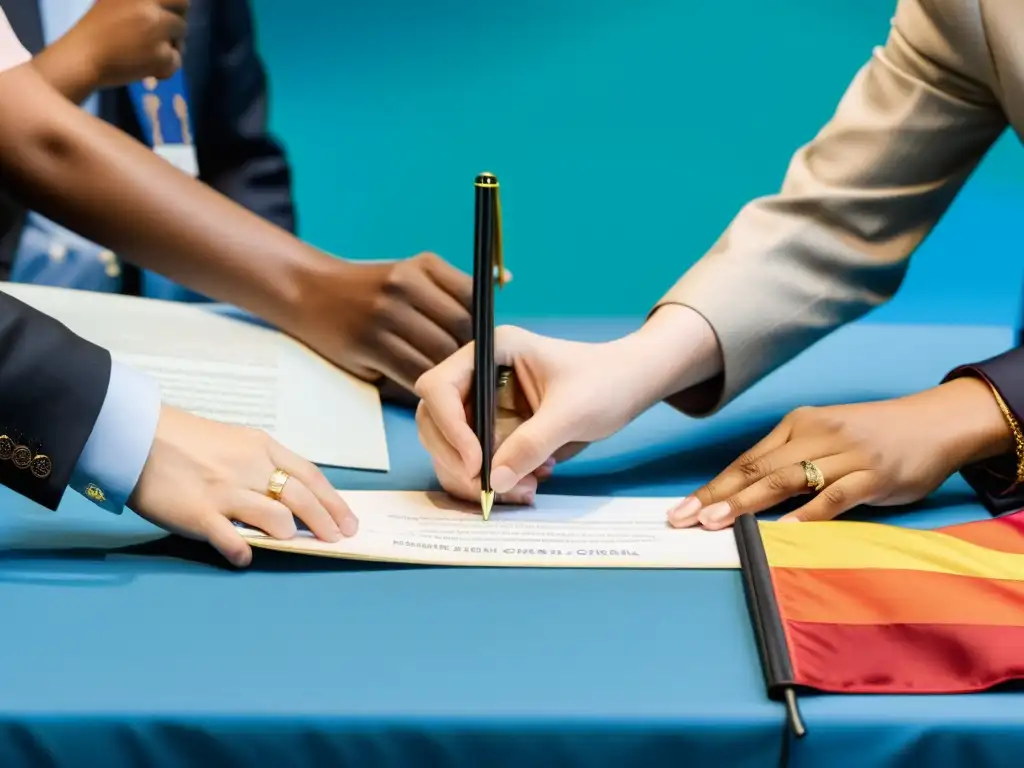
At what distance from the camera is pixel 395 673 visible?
50 cm

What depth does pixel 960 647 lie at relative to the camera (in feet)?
1.64

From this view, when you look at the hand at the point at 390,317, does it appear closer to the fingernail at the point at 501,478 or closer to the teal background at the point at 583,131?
the fingernail at the point at 501,478

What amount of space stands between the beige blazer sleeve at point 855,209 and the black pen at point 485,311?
0.21 m

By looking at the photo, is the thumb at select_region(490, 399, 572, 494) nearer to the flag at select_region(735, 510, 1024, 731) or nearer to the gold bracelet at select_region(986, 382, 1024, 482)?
the flag at select_region(735, 510, 1024, 731)

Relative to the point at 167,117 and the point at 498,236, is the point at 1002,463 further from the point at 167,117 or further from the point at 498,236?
the point at 167,117

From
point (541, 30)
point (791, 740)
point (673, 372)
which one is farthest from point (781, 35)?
point (791, 740)

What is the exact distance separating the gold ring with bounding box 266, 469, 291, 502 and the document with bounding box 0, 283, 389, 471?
0.14 metres

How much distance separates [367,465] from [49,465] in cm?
23

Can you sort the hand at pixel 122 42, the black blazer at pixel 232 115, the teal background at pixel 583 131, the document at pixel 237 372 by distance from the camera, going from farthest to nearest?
the teal background at pixel 583 131
the black blazer at pixel 232 115
the hand at pixel 122 42
the document at pixel 237 372

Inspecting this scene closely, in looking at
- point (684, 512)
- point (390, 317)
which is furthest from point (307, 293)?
point (684, 512)

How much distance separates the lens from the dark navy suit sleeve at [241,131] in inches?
53.8

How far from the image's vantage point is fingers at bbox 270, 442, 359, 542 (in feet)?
2.00

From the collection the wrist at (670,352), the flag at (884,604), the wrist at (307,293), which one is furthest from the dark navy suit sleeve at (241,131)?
the flag at (884,604)

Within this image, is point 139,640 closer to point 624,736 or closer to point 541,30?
point 624,736
